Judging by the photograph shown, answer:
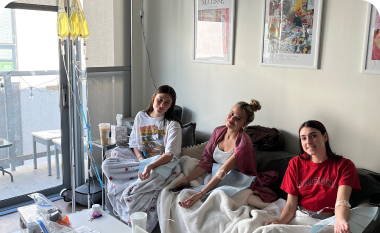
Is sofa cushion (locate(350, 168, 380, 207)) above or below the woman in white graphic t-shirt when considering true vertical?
below

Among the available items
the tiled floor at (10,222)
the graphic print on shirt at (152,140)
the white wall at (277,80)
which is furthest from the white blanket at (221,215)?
the tiled floor at (10,222)

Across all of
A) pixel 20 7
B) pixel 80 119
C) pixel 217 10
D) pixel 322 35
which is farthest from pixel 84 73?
pixel 322 35

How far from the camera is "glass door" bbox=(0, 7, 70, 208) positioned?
2963mm

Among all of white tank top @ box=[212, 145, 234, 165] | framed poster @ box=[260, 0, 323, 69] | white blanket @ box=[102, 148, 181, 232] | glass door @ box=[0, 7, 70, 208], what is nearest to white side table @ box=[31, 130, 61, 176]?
glass door @ box=[0, 7, 70, 208]

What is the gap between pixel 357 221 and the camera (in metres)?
1.71

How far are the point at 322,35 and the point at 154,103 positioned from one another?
127cm

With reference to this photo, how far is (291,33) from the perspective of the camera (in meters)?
2.38

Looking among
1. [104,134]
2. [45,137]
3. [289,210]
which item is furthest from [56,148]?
[289,210]

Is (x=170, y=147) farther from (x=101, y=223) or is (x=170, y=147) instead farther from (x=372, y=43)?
(x=372, y=43)

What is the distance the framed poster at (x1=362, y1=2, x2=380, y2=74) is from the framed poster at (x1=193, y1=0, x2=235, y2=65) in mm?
1016

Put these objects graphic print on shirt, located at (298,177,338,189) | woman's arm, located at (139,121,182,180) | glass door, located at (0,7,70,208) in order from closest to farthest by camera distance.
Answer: graphic print on shirt, located at (298,177,338,189), woman's arm, located at (139,121,182,180), glass door, located at (0,7,70,208)

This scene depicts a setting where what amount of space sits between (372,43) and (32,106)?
109 inches

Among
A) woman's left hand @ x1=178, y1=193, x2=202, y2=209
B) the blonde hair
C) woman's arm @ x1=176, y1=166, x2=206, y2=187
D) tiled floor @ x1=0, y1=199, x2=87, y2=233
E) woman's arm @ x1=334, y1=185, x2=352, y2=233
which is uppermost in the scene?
the blonde hair

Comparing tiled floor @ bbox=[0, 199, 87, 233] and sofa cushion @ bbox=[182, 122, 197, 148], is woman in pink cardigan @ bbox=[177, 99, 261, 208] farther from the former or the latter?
tiled floor @ bbox=[0, 199, 87, 233]
